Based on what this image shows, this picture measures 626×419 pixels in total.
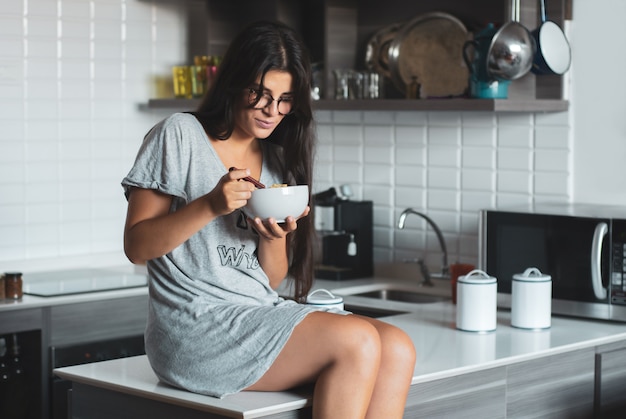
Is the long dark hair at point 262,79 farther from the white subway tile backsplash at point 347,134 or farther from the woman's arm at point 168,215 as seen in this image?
the white subway tile backsplash at point 347,134

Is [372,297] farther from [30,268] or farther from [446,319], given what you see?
[30,268]

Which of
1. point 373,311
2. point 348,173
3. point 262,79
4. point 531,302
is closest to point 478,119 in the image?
point 348,173

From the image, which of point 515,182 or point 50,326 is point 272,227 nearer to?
point 50,326

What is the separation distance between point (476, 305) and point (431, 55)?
3.85ft

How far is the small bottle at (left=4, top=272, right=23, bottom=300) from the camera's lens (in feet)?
11.3

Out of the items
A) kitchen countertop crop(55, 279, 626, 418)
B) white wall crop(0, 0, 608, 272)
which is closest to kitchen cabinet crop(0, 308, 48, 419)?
white wall crop(0, 0, 608, 272)

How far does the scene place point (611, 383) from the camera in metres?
2.99

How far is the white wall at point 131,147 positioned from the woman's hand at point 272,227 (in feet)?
4.96

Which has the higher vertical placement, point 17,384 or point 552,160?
point 552,160

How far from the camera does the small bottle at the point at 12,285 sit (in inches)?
135

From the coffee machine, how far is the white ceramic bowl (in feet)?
5.49

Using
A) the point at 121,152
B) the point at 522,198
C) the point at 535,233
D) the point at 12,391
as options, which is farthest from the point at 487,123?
the point at 12,391

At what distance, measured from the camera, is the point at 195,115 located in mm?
2348

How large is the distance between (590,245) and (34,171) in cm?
205
